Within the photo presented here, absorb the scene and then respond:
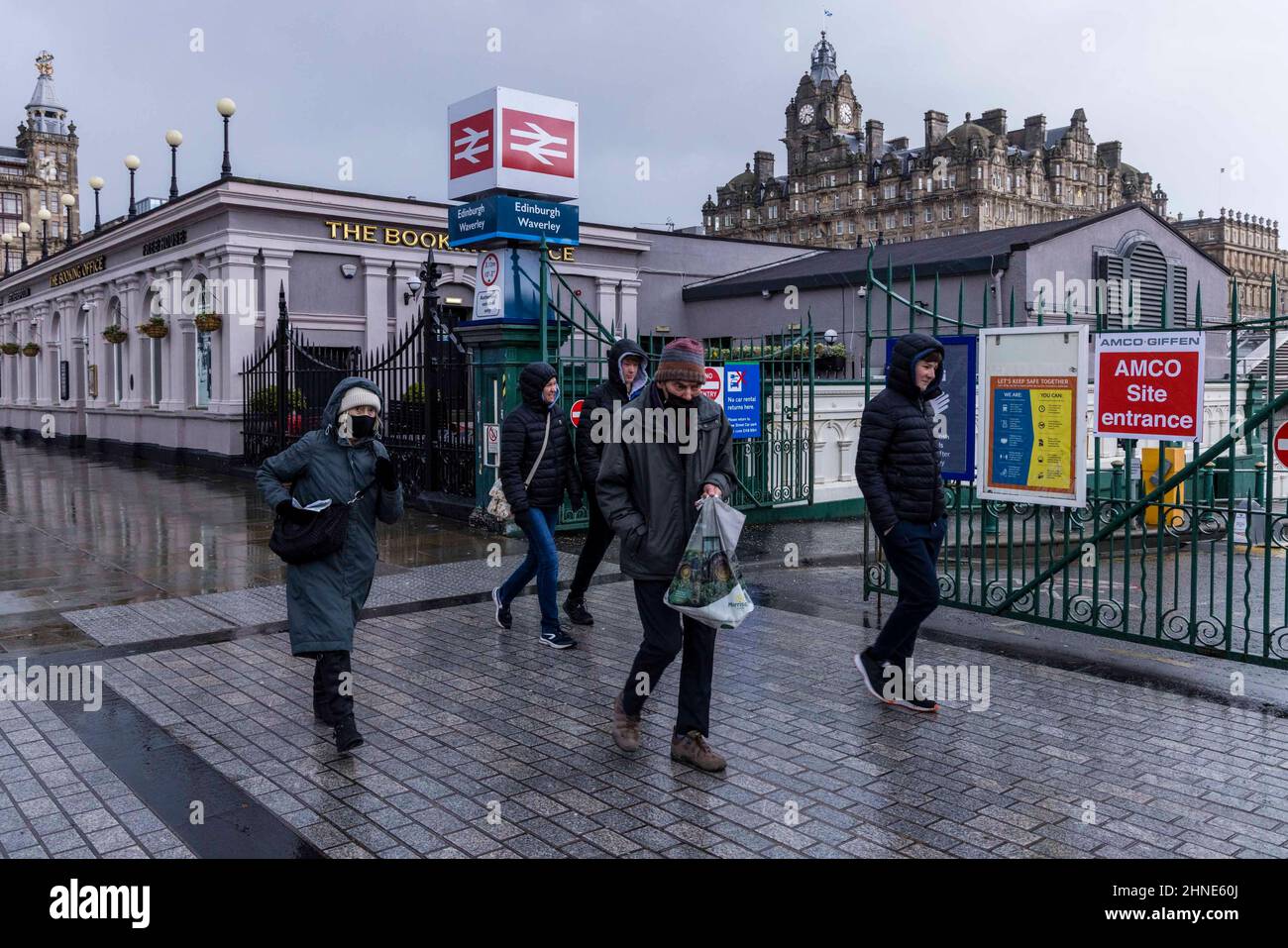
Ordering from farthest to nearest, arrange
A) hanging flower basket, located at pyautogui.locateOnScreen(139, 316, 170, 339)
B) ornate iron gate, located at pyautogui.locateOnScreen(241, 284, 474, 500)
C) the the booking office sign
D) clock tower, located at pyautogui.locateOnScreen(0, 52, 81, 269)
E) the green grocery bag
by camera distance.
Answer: clock tower, located at pyautogui.locateOnScreen(0, 52, 81, 269)
the the booking office sign
hanging flower basket, located at pyautogui.locateOnScreen(139, 316, 170, 339)
ornate iron gate, located at pyautogui.locateOnScreen(241, 284, 474, 500)
the green grocery bag

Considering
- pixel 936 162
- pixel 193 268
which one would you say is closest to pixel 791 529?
pixel 193 268

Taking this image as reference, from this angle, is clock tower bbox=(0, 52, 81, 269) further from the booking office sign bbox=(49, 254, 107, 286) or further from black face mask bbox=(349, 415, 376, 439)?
black face mask bbox=(349, 415, 376, 439)

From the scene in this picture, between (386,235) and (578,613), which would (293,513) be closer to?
(578,613)

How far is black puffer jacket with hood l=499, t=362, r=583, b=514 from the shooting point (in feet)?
24.9

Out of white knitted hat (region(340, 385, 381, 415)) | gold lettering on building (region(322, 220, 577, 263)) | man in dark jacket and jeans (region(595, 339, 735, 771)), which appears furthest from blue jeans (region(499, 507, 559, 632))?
gold lettering on building (region(322, 220, 577, 263))

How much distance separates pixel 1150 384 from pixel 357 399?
15.7 feet

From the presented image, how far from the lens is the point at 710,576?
4.93 m

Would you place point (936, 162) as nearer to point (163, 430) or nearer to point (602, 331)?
point (163, 430)

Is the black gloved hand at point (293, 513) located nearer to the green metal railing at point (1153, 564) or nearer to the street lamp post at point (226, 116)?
the green metal railing at point (1153, 564)

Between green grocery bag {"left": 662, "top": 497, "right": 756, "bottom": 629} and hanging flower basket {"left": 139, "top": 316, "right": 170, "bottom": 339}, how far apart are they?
24.1 meters

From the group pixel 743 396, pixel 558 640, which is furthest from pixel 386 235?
pixel 558 640

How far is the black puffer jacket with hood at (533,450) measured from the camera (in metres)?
7.59

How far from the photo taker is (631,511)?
5160 millimetres

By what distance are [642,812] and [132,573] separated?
25.3 feet
